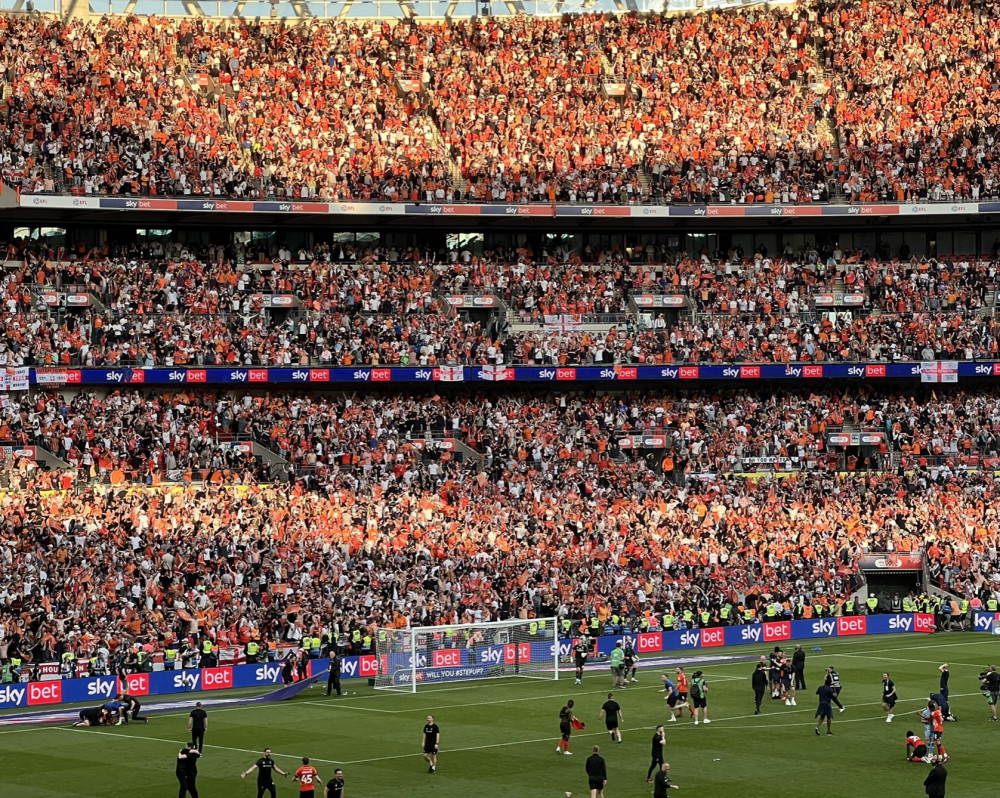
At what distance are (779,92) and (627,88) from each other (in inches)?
260

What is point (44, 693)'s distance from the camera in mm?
39812

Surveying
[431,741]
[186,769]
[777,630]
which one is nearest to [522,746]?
[431,741]

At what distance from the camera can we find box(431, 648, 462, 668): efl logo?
43.6 m

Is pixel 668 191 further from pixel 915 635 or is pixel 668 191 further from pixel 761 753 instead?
pixel 761 753

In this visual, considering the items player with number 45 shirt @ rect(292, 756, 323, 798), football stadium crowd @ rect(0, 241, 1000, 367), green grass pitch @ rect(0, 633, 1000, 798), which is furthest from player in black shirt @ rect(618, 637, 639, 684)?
football stadium crowd @ rect(0, 241, 1000, 367)

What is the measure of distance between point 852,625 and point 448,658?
52.9 ft

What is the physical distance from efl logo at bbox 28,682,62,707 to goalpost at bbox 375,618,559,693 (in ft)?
27.3

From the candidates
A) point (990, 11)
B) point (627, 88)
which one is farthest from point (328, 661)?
point (990, 11)

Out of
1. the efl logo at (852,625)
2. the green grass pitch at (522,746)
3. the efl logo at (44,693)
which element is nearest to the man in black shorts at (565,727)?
the green grass pitch at (522,746)

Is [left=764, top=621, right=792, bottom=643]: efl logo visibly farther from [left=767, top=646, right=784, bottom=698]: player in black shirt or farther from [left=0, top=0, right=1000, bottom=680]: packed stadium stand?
[left=767, top=646, right=784, bottom=698]: player in black shirt

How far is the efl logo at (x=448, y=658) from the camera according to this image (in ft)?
143

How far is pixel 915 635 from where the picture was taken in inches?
2087

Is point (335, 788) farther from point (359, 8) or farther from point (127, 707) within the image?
point (359, 8)

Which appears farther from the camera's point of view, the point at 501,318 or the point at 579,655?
the point at 501,318
